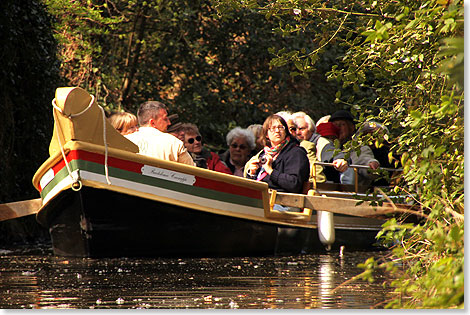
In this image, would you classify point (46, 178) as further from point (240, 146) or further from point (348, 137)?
point (348, 137)

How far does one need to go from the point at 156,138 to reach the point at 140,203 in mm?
670

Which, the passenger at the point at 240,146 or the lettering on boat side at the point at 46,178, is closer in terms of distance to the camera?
the lettering on boat side at the point at 46,178

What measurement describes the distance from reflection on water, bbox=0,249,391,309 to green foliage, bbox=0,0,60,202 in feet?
9.29

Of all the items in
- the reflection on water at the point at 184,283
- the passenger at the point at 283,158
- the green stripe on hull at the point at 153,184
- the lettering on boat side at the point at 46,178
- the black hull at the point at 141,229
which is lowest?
the reflection on water at the point at 184,283

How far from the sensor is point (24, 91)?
1312 cm

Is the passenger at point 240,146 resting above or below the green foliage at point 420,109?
above

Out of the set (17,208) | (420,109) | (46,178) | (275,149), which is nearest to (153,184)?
(46,178)

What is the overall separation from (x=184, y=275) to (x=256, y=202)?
270cm

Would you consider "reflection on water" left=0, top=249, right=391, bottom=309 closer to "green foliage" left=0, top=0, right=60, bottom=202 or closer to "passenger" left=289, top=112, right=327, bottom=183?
"passenger" left=289, top=112, right=327, bottom=183

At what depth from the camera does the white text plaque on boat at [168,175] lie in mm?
9508

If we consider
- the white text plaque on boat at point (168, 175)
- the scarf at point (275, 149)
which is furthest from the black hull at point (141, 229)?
the scarf at point (275, 149)

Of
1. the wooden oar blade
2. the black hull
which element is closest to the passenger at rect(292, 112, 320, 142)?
the black hull

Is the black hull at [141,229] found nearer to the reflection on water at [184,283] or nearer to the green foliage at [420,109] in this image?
the reflection on water at [184,283]

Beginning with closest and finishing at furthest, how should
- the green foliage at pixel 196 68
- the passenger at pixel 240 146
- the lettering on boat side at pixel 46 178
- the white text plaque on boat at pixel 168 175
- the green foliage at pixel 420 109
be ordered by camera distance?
the green foliage at pixel 420 109 → the white text plaque on boat at pixel 168 175 → the lettering on boat side at pixel 46 178 → the passenger at pixel 240 146 → the green foliage at pixel 196 68
